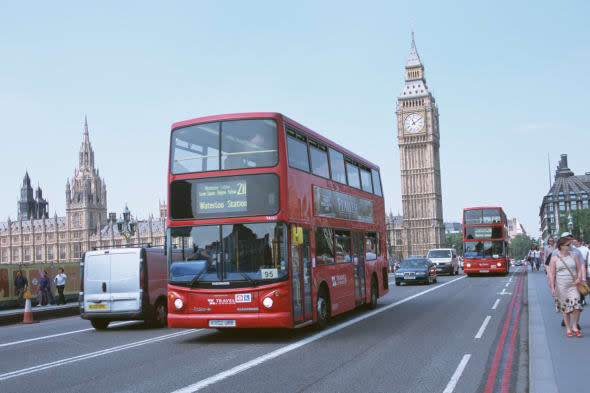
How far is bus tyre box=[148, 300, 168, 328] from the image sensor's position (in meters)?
14.5

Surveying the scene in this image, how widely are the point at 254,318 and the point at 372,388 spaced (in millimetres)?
3720

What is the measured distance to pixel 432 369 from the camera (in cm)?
808

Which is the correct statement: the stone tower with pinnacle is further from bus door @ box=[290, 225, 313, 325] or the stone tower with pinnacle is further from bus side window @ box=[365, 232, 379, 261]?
bus door @ box=[290, 225, 313, 325]

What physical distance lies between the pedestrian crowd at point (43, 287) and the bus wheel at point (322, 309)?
49.4 ft

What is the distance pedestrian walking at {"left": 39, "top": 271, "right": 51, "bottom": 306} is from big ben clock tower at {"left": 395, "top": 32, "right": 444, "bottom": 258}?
94006mm

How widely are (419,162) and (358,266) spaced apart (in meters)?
101

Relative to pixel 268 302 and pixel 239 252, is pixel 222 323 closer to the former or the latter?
pixel 268 302

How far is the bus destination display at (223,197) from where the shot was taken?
10.5 m

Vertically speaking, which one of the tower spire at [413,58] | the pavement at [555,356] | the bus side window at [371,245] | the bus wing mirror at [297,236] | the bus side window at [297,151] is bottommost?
the pavement at [555,356]

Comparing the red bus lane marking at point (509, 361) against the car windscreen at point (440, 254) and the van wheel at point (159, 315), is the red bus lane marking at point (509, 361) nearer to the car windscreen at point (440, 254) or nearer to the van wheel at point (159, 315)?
the van wheel at point (159, 315)

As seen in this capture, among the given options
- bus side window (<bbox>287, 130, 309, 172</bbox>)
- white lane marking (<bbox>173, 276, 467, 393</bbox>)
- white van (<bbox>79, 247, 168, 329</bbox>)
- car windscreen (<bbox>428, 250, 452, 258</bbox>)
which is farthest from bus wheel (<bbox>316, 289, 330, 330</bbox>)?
car windscreen (<bbox>428, 250, 452, 258</bbox>)

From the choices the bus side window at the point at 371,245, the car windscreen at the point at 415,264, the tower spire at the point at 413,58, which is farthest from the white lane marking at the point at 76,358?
the tower spire at the point at 413,58

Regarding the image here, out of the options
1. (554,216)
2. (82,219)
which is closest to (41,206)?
(82,219)

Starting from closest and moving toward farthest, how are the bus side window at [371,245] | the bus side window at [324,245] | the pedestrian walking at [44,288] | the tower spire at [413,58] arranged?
the bus side window at [324,245] → the bus side window at [371,245] → the pedestrian walking at [44,288] → the tower spire at [413,58]
